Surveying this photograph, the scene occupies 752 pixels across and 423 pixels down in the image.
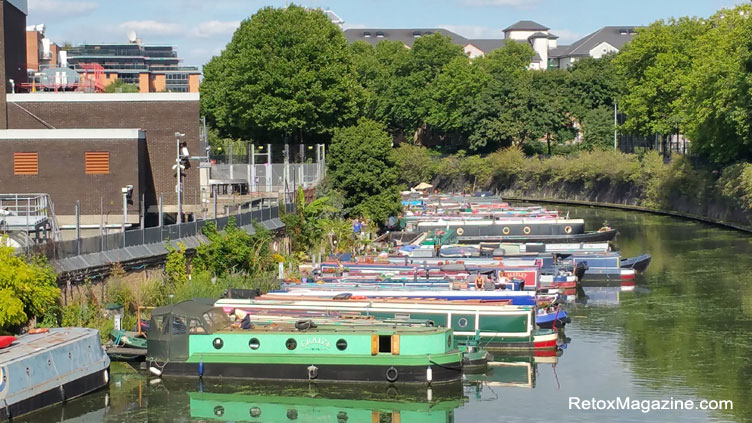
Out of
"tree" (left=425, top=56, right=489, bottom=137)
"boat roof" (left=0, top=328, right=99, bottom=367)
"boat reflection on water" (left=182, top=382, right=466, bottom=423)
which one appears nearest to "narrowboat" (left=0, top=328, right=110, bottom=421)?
"boat roof" (left=0, top=328, right=99, bottom=367)

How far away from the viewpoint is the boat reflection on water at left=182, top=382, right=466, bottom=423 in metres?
A: 34.5

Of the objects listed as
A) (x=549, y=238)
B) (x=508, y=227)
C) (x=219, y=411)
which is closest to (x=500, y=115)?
(x=508, y=227)

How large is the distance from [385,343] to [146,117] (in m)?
26.7

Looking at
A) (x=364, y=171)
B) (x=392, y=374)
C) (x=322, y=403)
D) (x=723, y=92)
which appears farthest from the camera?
(x=723, y=92)

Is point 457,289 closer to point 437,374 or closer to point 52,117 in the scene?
point 437,374

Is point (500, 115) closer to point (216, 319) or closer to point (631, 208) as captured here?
point (631, 208)

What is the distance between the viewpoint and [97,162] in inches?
2083

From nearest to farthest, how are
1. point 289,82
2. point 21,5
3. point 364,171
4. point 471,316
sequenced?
point 471,316
point 21,5
point 364,171
point 289,82

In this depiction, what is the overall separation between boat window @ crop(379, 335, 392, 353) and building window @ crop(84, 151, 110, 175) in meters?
21.2

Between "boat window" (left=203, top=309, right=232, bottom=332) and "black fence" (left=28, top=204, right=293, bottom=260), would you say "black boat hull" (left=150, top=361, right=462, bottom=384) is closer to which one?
"boat window" (left=203, top=309, right=232, bottom=332)

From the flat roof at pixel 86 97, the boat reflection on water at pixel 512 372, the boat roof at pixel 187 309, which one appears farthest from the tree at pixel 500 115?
the boat roof at pixel 187 309

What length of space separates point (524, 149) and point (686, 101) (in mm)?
34002

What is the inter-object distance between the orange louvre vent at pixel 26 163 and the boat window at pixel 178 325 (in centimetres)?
1820

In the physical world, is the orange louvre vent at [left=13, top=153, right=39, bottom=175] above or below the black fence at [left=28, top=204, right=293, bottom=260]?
above
